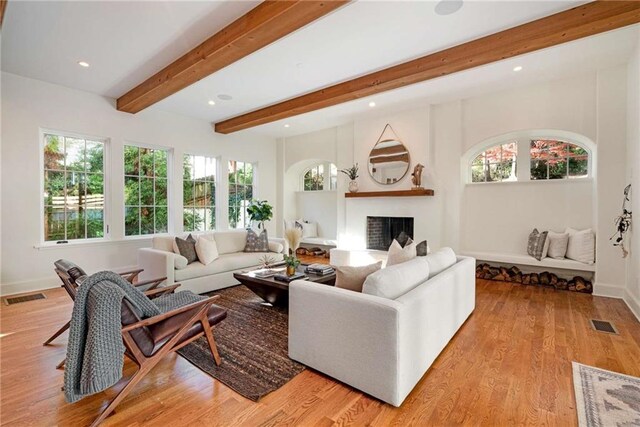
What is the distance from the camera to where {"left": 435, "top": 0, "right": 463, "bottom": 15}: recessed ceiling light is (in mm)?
2547

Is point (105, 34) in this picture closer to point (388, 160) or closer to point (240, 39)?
point (240, 39)

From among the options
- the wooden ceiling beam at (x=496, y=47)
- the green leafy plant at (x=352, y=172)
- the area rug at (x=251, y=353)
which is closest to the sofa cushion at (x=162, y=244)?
the area rug at (x=251, y=353)

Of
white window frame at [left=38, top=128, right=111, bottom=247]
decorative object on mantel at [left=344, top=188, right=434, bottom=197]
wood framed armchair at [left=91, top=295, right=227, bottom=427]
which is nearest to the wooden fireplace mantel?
decorative object on mantel at [left=344, top=188, right=434, bottom=197]

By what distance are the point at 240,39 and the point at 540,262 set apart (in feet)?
16.3

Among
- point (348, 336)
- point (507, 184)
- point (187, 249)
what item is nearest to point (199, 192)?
point (187, 249)

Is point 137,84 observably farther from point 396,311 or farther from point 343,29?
point 396,311

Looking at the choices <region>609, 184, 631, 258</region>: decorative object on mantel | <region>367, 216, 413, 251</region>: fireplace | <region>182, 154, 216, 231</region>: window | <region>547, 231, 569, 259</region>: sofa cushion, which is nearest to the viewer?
<region>609, 184, 631, 258</region>: decorative object on mantel

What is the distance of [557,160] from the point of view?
465 cm

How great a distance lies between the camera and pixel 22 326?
9.86 ft

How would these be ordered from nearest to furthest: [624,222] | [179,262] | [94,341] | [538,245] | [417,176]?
1. [94,341]
2. [624,222]
3. [179,262]
4. [538,245]
5. [417,176]

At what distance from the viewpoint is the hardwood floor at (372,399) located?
67.7 inches

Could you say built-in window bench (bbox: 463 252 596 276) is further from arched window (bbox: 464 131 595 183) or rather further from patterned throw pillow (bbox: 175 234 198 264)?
patterned throw pillow (bbox: 175 234 198 264)

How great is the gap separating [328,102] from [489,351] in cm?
382

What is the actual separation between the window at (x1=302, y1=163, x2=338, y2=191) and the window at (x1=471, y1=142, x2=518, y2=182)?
10.7ft
